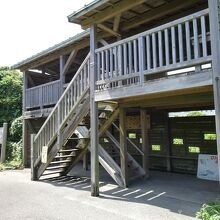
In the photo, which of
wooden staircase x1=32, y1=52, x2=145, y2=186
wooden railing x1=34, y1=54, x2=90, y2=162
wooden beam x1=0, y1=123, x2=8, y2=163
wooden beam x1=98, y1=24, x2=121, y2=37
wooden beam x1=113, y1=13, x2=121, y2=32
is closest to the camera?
wooden beam x1=113, y1=13, x2=121, y2=32

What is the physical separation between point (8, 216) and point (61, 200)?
4.41ft

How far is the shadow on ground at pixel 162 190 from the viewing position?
18.8 ft

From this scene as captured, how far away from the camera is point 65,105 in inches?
302

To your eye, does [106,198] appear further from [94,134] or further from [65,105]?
[65,105]

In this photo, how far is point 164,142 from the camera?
9.80 metres

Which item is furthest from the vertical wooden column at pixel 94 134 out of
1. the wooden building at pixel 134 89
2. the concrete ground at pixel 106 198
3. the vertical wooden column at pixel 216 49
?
the vertical wooden column at pixel 216 49

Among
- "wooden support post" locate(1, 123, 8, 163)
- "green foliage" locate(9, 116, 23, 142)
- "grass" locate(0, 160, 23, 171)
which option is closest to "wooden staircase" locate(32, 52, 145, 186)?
"grass" locate(0, 160, 23, 171)

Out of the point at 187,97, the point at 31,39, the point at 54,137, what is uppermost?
the point at 31,39

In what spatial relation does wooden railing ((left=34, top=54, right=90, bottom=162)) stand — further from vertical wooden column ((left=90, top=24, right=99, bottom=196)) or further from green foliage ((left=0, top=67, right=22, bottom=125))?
green foliage ((left=0, top=67, right=22, bottom=125))

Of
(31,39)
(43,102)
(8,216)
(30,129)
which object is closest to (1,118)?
(30,129)

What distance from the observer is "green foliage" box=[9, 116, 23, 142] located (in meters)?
13.9

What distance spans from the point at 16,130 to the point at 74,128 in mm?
7372

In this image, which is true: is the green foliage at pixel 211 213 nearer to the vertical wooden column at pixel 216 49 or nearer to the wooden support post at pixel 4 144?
the vertical wooden column at pixel 216 49

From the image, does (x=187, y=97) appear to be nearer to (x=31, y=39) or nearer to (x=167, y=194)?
(x=167, y=194)
